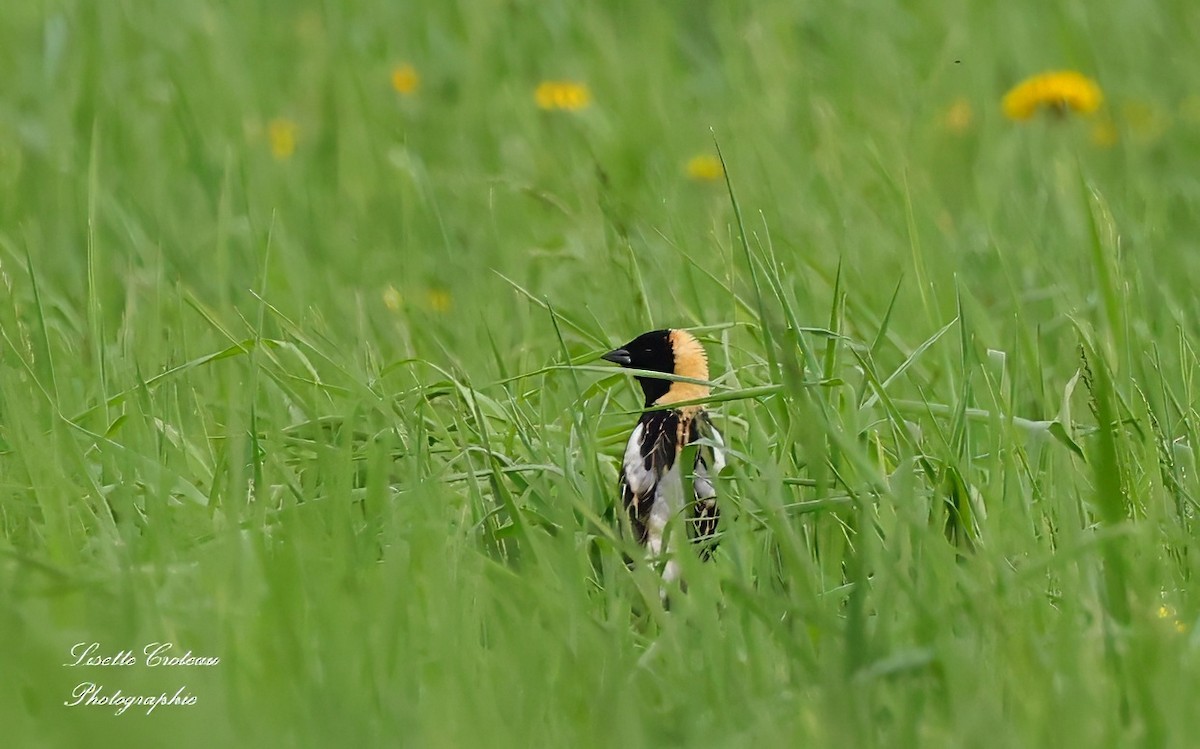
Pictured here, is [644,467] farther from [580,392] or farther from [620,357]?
[620,357]

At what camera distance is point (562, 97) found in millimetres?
6191

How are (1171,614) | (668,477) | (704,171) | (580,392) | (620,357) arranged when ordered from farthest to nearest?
(704,171) → (620,357) → (580,392) → (668,477) → (1171,614)

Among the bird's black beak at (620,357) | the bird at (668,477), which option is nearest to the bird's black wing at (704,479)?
the bird at (668,477)

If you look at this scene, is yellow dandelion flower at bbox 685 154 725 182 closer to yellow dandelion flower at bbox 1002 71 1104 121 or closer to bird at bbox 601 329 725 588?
yellow dandelion flower at bbox 1002 71 1104 121

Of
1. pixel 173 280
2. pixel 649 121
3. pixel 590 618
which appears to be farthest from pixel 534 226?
pixel 590 618

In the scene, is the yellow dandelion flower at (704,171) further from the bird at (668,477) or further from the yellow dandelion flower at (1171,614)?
the yellow dandelion flower at (1171,614)

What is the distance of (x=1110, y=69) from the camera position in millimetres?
6625

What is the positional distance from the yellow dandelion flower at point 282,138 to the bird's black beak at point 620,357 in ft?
9.26

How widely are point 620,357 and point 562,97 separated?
2919 millimetres

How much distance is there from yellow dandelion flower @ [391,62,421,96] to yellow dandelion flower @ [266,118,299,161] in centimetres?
53

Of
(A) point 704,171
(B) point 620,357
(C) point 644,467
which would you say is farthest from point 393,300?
(A) point 704,171

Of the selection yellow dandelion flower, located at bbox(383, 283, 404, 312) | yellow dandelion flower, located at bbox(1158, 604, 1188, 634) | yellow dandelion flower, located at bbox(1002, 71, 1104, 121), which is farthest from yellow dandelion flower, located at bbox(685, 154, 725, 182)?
yellow dandelion flower, located at bbox(1158, 604, 1188, 634)

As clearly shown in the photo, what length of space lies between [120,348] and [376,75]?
→ 3211mm

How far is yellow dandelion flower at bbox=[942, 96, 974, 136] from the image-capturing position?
19.8 feet
